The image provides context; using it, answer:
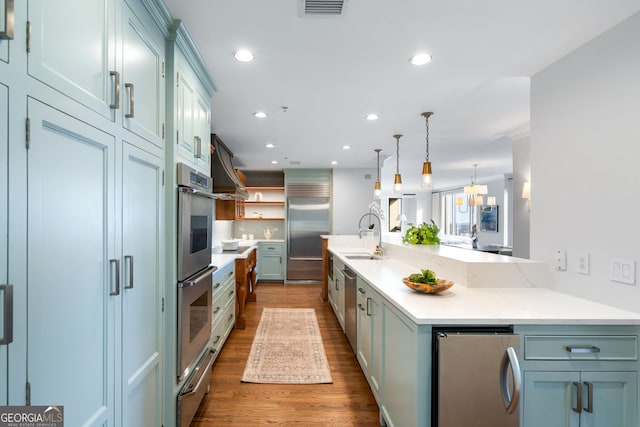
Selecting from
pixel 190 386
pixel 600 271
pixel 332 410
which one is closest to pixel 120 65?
pixel 190 386

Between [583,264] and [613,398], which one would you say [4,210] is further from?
[583,264]

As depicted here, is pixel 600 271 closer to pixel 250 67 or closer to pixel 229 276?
pixel 250 67

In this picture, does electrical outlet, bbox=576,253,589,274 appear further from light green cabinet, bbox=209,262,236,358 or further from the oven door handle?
light green cabinet, bbox=209,262,236,358

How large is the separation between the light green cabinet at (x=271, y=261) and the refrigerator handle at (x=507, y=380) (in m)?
5.69

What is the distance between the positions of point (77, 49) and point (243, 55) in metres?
1.20

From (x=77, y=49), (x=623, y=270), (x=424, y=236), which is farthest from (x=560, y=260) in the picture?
(x=77, y=49)

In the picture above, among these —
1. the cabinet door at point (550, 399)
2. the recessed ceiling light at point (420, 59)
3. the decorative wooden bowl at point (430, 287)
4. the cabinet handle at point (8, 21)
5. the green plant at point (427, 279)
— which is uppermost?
the recessed ceiling light at point (420, 59)

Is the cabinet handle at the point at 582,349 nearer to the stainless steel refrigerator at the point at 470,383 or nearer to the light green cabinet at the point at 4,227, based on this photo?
the stainless steel refrigerator at the point at 470,383

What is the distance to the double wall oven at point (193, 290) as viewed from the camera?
185 cm

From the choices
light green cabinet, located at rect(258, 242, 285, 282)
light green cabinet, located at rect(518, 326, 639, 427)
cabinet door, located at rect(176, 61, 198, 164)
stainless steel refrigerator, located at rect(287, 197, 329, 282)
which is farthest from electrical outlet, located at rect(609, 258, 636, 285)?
light green cabinet, located at rect(258, 242, 285, 282)

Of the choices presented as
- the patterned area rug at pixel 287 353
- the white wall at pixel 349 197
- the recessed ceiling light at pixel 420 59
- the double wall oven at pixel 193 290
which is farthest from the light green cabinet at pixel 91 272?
the white wall at pixel 349 197

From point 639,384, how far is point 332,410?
171 centimetres

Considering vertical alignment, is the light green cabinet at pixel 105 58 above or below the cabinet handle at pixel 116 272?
above

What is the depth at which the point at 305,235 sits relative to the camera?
6.74 metres
